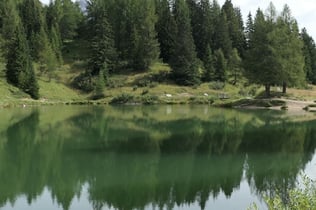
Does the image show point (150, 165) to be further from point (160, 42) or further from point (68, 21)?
point (68, 21)

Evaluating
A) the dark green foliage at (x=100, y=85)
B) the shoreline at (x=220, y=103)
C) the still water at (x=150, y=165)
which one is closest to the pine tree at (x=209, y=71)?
the shoreline at (x=220, y=103)

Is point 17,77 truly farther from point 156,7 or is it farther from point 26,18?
point 156,7

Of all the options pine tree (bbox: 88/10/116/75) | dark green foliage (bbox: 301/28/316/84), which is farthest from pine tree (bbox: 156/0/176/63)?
dark green foliage (bbox: 301/28/316/84)

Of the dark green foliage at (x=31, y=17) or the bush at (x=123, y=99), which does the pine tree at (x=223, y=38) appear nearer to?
the bush at (x=123, y=99)

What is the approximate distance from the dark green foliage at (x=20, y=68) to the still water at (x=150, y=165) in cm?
3696

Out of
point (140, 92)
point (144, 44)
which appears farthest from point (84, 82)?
point (144, 44)

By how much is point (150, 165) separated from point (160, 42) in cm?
8823

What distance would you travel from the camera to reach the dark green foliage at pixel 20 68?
8175 centimetres

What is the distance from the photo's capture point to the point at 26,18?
379 feet

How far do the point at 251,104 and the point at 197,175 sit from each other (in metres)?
52.3

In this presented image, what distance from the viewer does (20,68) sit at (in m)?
83.1

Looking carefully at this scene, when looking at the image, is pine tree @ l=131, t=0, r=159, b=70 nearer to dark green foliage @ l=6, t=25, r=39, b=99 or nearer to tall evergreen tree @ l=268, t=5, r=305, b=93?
dark green foliage @ l=6, t=25, r=39, b=99

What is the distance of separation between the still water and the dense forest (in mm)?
33441

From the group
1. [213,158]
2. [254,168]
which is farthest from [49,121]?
[254,168]
